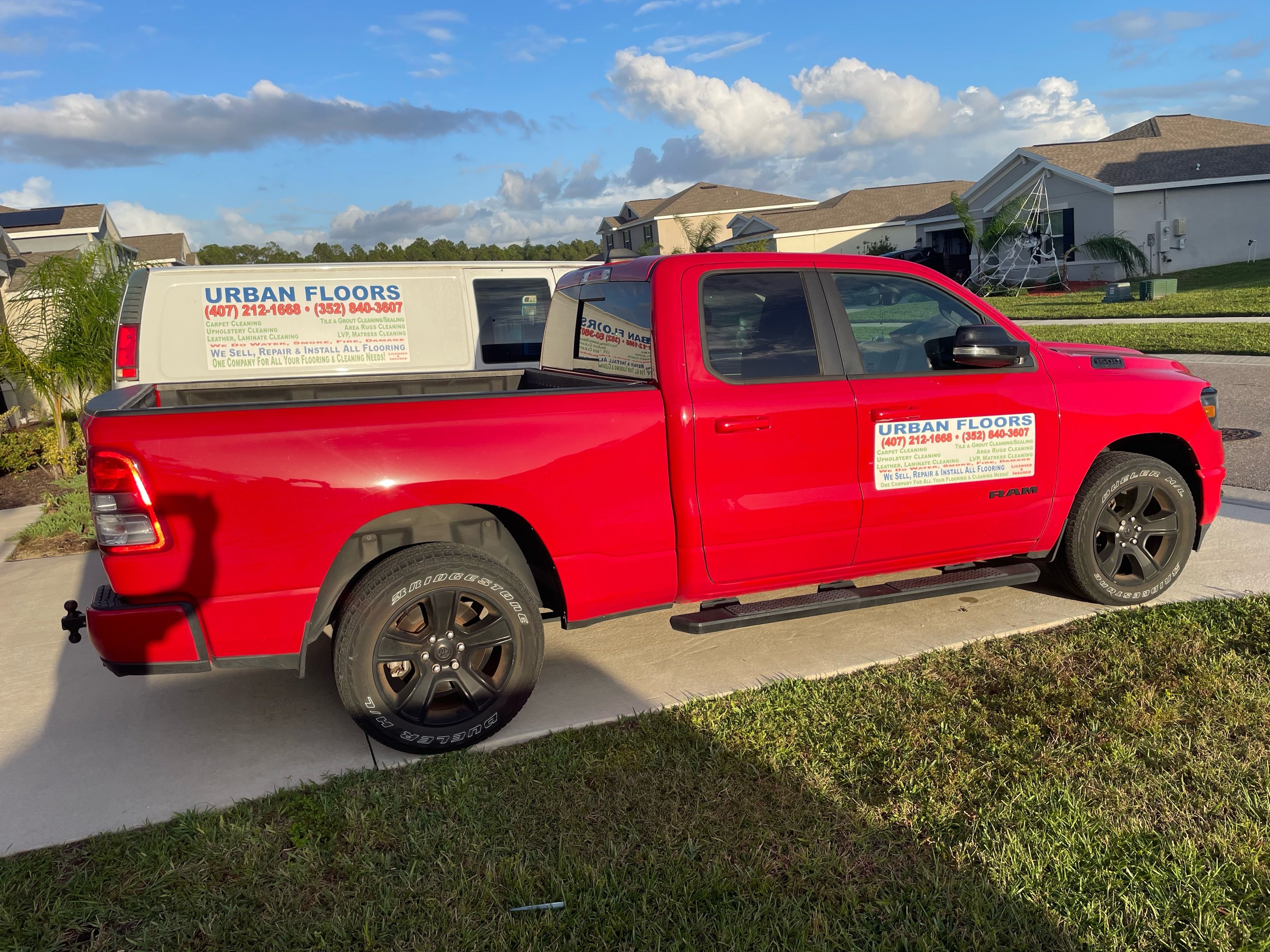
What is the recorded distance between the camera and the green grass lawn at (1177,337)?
14.4 m

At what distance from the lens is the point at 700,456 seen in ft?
13.3

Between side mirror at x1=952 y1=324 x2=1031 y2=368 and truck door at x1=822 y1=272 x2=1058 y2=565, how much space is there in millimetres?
127

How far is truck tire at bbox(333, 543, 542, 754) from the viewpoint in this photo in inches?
147

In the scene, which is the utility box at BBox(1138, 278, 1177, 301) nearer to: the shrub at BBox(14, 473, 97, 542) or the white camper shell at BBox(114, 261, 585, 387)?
the white camper shell at BBox(114, 261, 585, 387)

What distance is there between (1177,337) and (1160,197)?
62.2 feet

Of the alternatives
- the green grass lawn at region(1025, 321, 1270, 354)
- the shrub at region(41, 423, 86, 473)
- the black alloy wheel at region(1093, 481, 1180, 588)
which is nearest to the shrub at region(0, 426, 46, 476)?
the shrub at region(41, 423, 86, 473)

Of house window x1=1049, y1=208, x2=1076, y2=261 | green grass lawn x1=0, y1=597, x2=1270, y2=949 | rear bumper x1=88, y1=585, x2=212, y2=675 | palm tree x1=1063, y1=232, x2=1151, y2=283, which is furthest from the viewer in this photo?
house window x1=1049, y1=208, x2=1076, y2=261

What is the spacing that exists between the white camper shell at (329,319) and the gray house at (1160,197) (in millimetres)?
29356

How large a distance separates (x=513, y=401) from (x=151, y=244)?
53.1 meters

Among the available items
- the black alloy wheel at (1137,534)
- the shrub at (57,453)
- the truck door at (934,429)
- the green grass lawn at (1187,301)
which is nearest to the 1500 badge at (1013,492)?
the truck door at (934,429)

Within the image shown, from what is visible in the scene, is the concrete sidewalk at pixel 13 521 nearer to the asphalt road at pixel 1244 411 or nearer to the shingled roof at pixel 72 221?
the asphalt road at pixel 1244 411

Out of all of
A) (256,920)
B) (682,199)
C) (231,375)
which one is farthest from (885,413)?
(682,199)

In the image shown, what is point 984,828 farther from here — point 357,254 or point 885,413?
point 357,254

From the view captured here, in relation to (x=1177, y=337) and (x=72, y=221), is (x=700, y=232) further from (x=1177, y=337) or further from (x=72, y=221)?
(x=1177, y=337)
